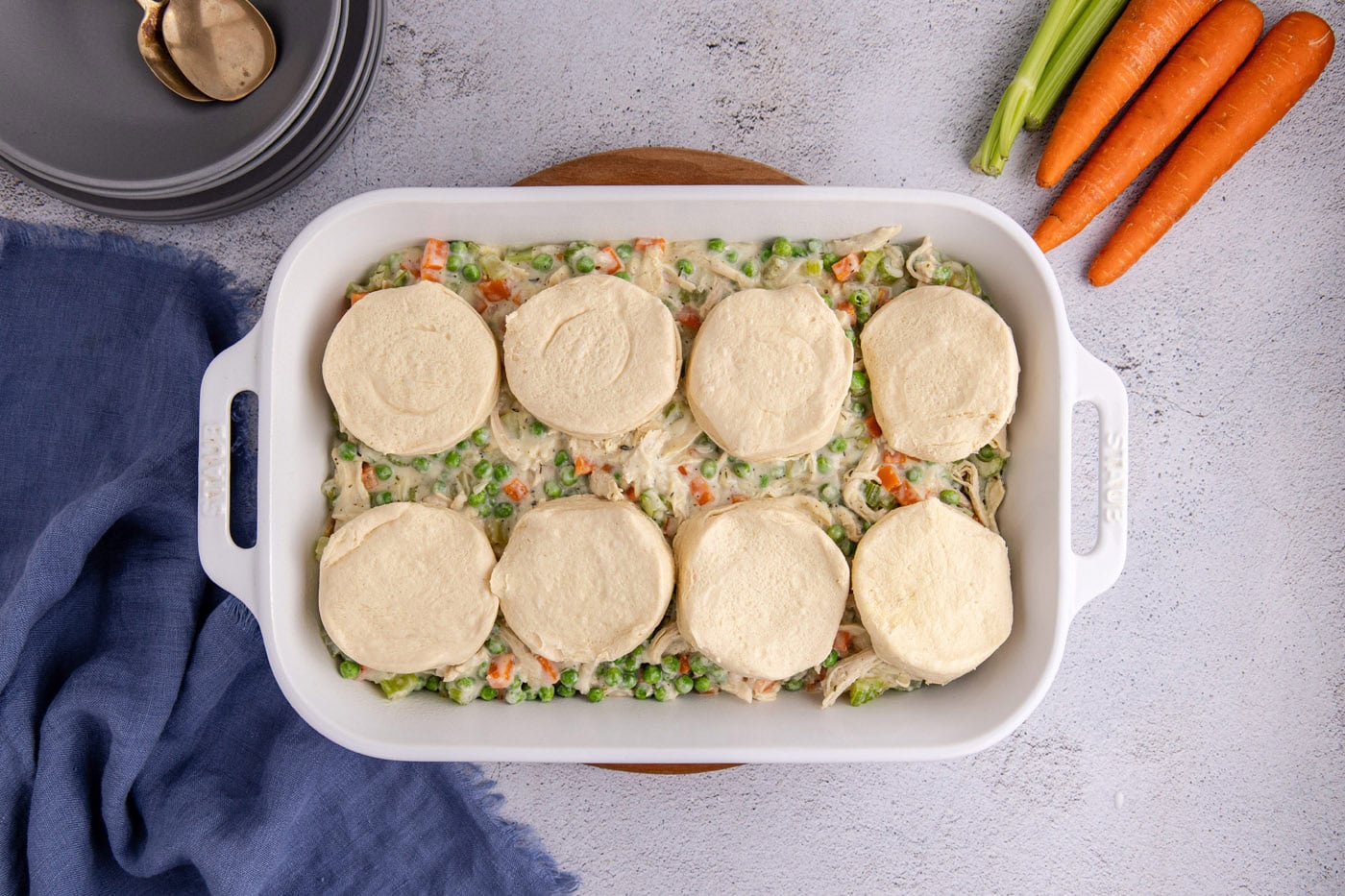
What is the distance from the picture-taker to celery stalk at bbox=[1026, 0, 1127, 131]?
2875 mm

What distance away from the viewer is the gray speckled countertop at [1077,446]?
293 centimetres

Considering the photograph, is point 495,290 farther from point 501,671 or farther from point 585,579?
point 501,671

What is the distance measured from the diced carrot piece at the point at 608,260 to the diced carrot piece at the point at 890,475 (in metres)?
0.98

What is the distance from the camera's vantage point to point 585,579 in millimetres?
2498

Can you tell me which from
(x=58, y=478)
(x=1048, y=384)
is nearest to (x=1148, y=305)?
(x=1048, y=384)

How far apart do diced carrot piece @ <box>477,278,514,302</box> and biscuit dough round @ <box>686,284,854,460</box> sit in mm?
620

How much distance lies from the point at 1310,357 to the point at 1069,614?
1.48 metres

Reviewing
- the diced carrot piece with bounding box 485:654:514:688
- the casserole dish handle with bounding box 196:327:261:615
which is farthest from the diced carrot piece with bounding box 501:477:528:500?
the casserole dish handle with bounding box 196:327:261:615

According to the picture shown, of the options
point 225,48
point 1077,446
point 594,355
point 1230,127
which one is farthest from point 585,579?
point 1230,127

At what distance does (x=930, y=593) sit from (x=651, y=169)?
151 centimetres

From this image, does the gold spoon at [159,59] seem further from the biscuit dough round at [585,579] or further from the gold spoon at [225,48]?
the biscuit dough round at [585,579]

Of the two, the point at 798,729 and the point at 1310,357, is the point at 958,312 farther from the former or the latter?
the point at 1310,357

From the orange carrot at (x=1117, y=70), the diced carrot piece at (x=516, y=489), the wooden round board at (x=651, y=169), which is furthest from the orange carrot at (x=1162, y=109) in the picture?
the diced carrot piece at (x=516, y=489)

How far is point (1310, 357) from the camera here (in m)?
3.04
